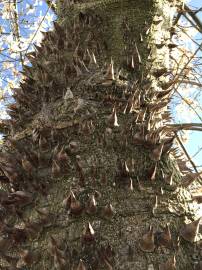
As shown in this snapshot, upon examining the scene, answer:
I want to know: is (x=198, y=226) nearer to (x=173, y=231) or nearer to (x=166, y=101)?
(x=173, y=231)

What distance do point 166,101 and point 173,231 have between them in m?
0.77

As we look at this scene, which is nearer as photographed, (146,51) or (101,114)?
(101,114)

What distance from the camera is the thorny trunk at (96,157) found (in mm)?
1364

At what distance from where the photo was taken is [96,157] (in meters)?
1.63

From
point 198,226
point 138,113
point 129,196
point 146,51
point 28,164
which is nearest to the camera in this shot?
point 198,226

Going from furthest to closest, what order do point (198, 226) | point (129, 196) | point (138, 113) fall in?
point (138, 113), point (129, 196), point (198, 226)

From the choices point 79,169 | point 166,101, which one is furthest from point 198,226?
point 166,101

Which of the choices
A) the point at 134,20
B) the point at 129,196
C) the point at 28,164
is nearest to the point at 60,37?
the point at 134,20

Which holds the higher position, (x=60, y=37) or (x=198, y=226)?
(x=60, y=37)

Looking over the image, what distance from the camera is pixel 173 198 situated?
1542 mm

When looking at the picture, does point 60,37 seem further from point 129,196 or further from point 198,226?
point 198,226

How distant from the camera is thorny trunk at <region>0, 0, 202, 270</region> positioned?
1364 millimetres

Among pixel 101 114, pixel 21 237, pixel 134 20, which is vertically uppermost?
pixel 134 20

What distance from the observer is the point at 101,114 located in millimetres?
1780
